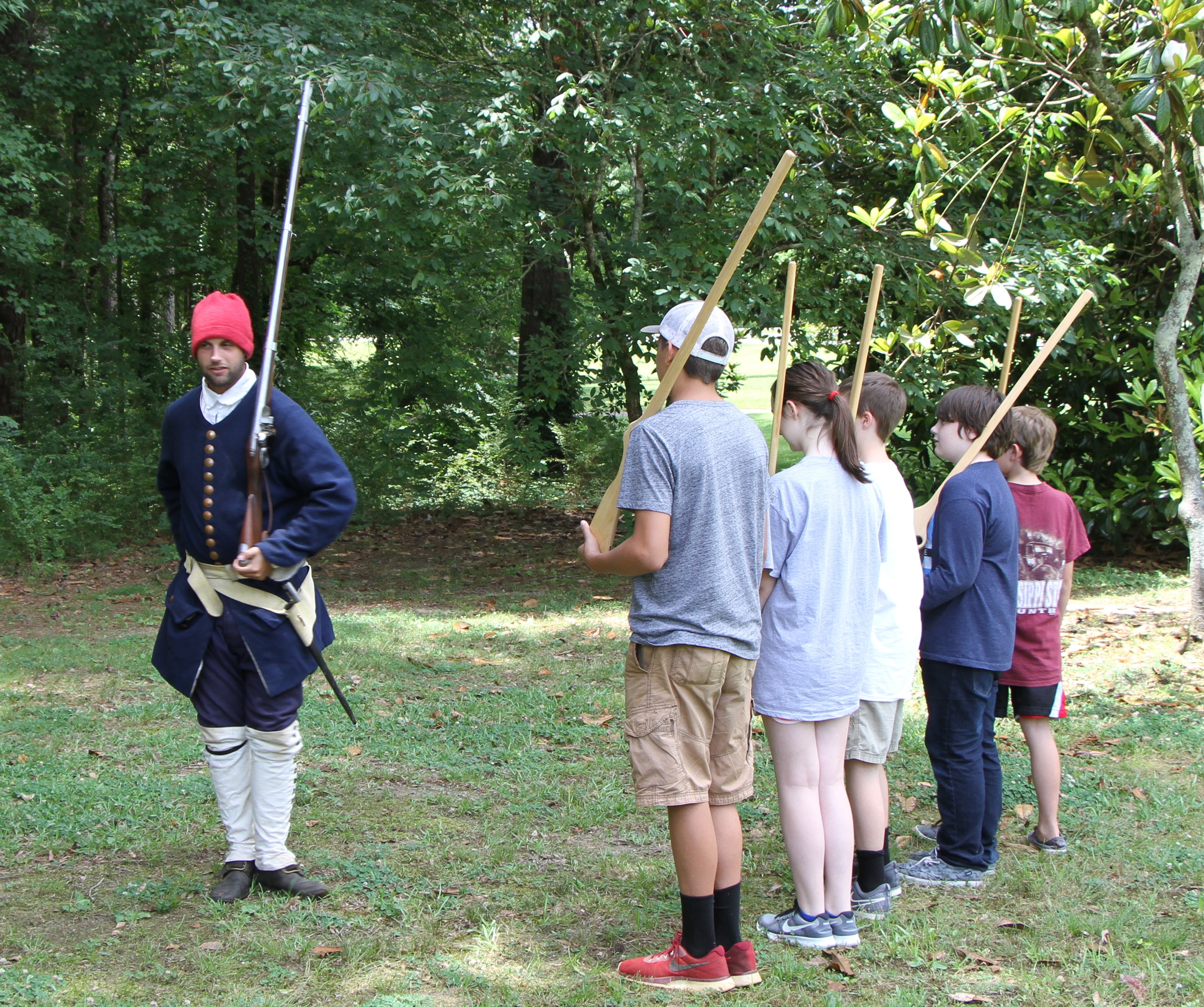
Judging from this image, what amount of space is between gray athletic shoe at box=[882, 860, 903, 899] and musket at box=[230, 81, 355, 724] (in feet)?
6.75

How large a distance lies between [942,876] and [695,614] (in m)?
1.81

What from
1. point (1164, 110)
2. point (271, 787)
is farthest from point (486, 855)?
point (1164, 110)

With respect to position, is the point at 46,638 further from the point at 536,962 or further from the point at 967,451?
the point at 967,451

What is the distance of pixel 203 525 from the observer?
3.90 meters

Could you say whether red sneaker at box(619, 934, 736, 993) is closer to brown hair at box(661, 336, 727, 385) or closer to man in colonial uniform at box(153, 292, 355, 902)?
man in colonial uniform at box(153, 292, 355, 902)

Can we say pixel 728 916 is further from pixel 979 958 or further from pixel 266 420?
pixel 266 420

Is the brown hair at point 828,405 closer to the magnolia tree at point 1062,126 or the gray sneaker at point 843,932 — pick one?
the gray sneaker at point 843,932

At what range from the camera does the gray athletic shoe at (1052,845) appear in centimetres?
455

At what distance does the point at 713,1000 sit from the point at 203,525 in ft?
7.56

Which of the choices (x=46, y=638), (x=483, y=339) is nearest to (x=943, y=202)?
(x=483, y=339)

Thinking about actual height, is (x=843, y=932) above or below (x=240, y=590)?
below

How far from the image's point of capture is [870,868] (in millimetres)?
4008

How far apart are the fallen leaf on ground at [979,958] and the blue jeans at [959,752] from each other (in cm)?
60

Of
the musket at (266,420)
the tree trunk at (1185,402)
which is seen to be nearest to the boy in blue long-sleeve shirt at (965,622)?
the musket at (266,420)
